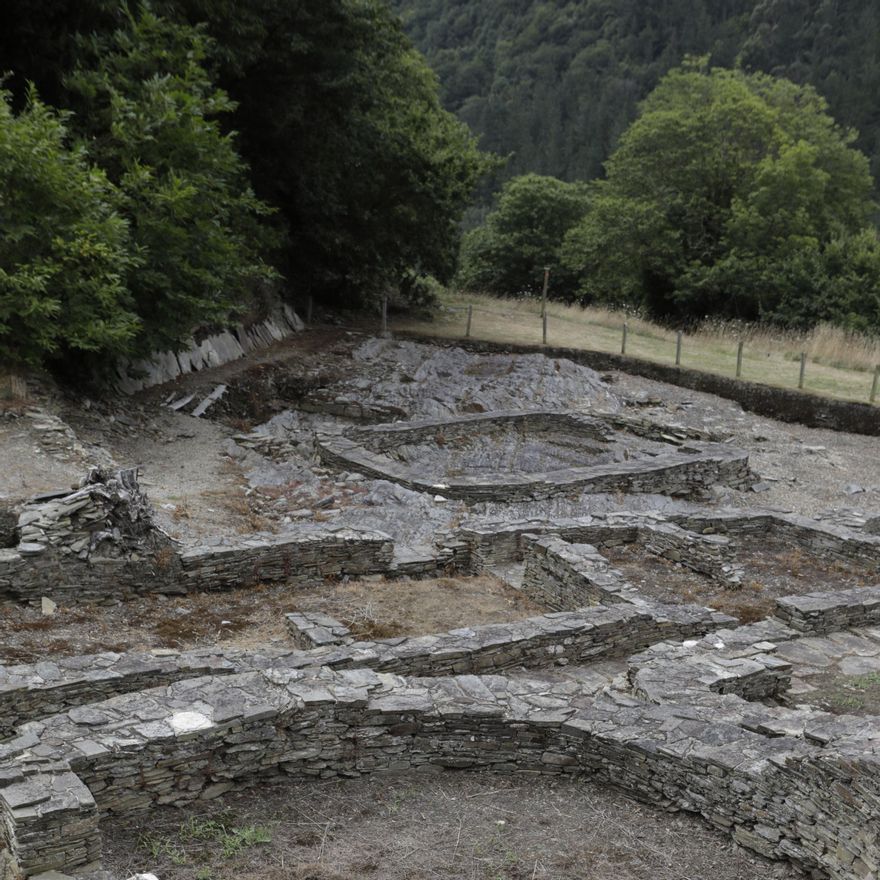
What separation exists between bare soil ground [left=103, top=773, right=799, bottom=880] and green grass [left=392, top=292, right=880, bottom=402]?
1916 centimetres

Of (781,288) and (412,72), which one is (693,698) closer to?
(781,288)

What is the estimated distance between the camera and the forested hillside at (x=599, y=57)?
74.4 metres

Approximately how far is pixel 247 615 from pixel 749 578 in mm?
6082

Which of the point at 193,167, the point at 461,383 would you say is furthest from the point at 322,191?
the point at 193,167

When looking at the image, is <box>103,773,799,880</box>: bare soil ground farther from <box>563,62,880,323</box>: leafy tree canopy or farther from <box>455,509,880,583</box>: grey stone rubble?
<box>563,62,880,323</box>: leafy tree canopy

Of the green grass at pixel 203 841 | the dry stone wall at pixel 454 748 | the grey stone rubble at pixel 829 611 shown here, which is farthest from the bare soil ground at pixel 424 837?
the grey stone rubble at pixel 829 611

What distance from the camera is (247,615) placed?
30.8 ft

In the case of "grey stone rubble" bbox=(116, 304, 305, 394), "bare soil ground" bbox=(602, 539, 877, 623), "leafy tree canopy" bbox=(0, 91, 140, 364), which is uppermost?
"leafy tree canopy" bbox=(0, 91, 140, 364)

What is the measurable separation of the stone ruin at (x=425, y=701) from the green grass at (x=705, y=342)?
601 inches

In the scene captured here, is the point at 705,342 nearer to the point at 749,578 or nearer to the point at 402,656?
the point at 749,578

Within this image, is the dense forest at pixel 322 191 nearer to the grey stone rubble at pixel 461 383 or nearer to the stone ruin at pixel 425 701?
the grey stone rubble at pixel 461 383

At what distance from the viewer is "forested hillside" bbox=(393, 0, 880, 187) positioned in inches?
2931

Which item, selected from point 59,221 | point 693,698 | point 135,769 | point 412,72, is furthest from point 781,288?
point 135,769

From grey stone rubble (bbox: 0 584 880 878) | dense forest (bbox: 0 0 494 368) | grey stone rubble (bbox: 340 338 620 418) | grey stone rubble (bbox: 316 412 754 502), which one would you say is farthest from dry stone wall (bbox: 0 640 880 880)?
grey stone rubble (bbox: 340 338 620 418)
